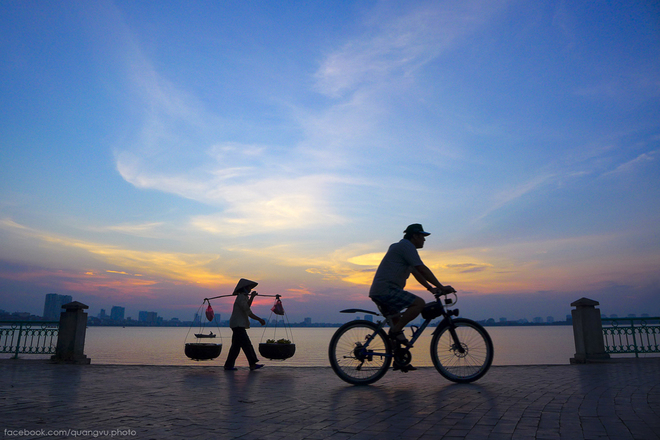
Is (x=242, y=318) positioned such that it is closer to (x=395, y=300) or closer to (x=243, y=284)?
(x=243, y=284)

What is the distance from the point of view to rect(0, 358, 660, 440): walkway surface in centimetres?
348

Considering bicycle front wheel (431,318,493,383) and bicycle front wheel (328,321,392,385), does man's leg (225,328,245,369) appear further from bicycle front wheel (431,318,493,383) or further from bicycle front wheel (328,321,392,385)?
bicycle front wheel (431,318,493,383)

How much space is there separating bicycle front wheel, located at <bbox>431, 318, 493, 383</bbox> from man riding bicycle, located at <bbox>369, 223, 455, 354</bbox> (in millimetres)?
559

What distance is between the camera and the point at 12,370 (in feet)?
26.8

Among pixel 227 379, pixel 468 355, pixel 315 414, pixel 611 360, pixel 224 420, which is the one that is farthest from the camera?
pixel 611 360

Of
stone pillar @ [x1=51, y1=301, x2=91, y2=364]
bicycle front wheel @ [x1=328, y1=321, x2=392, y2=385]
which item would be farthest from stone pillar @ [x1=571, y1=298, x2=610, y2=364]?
stone pillar @ [x1=51, y1=301, x2=91, y2=364]

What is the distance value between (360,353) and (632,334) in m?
9.14

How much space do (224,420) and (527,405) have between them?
118 inches

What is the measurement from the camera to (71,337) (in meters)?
10.6

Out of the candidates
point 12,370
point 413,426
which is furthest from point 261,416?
point 12,370

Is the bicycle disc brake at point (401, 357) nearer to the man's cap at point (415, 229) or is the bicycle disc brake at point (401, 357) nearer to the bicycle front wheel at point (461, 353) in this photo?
the bicycle front wheel at point (461, 353)

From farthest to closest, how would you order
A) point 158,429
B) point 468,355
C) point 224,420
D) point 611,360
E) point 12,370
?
point 611,360 → point 12,370 → point 468,355 → point 224,420 → point 158,429

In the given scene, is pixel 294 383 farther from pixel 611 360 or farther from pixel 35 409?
pixel 611 360

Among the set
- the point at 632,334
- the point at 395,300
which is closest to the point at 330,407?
the point at 395,300
